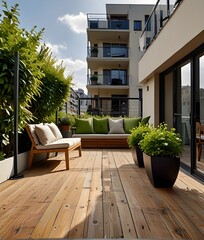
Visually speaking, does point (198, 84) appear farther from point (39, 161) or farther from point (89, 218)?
point (39, 161)

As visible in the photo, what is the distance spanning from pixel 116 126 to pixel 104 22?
11117mm

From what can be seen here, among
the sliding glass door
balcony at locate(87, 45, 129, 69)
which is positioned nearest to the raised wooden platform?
the sliding glass door

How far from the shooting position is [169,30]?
4.18m

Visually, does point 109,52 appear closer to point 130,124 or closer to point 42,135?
point 130,124

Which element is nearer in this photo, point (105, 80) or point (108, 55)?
point (108, 55)

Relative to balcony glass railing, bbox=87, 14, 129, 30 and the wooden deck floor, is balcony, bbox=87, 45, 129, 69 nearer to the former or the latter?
balcony glass railing, bbox=87, 14, 129, 30

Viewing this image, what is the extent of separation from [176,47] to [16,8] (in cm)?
264

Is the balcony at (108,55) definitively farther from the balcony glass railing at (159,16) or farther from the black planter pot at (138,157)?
the black planter pot at (138,157)

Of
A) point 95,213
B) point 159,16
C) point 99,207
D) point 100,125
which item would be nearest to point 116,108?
point 100,125

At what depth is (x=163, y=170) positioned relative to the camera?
8.75ft

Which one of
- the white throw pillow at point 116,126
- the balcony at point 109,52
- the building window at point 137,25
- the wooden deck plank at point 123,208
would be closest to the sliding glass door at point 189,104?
the wooden deck plank at point 123,208

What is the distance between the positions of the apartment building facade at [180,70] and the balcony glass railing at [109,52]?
9.97m

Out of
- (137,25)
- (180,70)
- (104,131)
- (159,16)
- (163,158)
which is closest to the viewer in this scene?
(163,158)

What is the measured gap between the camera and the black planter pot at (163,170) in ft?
8.71
